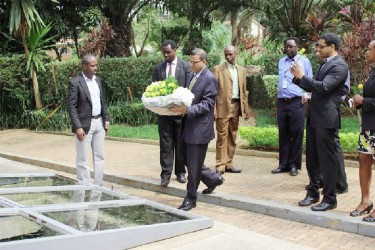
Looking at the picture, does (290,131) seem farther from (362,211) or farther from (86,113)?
(86,113)

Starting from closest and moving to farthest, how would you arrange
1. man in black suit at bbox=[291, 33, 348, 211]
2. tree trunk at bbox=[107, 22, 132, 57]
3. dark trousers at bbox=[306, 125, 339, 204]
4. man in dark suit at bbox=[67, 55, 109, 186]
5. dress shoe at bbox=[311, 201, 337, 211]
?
man in black suit at bbox=[291, 33, 348, 211] < dark trousers at bbox=[306, 125, 339, 204] < dress shoe at bbox=[311, 201, 337, 211] < man in dark suit at bbox=[67, 55, 109, 186] < tree trunk at bbox=[107, 22, 132, 57]

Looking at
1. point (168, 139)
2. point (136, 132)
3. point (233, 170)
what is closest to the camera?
point (168, 139)

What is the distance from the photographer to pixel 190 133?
6.07 meters

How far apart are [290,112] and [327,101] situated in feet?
7.44

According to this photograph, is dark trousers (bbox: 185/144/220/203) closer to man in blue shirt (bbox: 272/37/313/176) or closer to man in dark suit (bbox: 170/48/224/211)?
man in dark suit (bbox: 170/48/224/211)

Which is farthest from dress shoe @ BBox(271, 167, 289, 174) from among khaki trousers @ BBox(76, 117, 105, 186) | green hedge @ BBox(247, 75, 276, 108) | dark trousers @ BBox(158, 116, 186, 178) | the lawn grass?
green hedge @ BBox(247, 75, 276, 108)

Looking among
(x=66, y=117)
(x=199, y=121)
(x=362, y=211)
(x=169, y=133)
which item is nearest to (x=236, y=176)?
(x=169, y=133)

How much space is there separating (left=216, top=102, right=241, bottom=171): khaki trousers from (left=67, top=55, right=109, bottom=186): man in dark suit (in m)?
1.91

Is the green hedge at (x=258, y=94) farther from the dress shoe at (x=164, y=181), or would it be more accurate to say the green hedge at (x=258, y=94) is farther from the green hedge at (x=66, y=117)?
the dress shoe at (x=164, y=181)

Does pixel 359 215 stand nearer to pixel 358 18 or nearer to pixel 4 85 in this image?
pixel 358 18

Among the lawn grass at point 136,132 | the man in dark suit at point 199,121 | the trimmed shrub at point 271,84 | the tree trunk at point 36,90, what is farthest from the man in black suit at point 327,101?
the tree trunk at point 36,90

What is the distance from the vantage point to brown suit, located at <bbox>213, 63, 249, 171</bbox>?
8008mm

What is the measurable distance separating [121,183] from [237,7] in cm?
1308

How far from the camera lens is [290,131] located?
807cm
